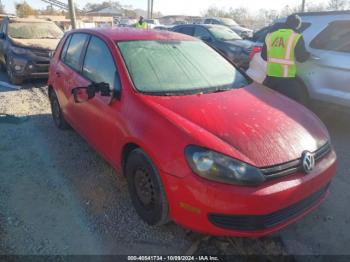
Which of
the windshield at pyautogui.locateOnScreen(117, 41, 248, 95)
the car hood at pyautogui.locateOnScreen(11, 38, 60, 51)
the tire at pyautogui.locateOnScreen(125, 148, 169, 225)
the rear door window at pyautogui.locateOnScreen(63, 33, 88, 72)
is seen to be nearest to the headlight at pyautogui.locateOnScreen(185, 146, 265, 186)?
the tire at pyautogui.locateOnScreen(125, 148, 169, 225)

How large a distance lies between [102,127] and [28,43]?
628 cm

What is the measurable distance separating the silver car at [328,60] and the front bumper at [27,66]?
5.53 metres

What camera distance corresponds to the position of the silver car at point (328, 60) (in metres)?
5.21

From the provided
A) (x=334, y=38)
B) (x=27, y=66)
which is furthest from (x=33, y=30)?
(x=334, y=38)

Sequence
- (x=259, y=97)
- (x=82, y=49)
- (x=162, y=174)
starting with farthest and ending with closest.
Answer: (x=82, y=49) → (x=259, y=97) → (x=162, y=174)

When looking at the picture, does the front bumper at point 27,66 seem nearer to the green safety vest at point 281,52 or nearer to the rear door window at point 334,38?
the green safety vest at point 281,52

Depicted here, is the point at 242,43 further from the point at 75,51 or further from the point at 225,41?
the point at 75,51

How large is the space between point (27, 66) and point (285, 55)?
20.3ft

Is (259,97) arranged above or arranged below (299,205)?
above

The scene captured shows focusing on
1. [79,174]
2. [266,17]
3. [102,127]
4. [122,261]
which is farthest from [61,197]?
[266,17]

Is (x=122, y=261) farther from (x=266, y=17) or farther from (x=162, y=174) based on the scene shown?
(x=266, y=17)

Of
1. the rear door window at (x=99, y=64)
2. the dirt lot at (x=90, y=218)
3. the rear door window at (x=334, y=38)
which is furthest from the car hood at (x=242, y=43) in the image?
the rear door window at (x=99, y=64)

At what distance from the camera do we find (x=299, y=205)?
2.72m

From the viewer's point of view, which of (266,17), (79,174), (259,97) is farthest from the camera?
(266,17)
